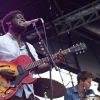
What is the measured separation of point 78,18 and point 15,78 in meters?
5.52

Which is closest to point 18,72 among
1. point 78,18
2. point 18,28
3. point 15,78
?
point 15,78

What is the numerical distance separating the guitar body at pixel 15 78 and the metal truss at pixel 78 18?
5141mm

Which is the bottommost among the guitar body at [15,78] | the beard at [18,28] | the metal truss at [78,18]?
the guitar body at [15,78]

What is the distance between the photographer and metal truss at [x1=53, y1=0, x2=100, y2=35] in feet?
30.1

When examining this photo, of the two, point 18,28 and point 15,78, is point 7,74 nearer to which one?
point 15,78

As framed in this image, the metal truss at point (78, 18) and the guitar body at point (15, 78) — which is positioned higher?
the metal truss at point (78, 18)

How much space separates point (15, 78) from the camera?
4.11m

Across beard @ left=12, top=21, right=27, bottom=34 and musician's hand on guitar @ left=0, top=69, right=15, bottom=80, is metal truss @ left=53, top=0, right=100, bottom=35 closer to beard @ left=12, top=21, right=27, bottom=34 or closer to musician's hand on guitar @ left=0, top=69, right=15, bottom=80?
beard @ left=12, top=21, right=27, bottom=34

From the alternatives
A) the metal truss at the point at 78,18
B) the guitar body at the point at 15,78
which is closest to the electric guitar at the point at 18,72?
the guitar body at the point at 15,78

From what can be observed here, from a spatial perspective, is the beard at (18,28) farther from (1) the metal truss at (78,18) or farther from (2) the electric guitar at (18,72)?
(1) the metal truss at (78,18)

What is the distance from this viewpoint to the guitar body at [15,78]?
398 centimetres

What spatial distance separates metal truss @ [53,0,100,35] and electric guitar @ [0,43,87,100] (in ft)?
16.5

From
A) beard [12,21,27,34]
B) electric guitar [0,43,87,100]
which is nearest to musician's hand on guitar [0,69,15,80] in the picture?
electric guitar [0,43,87,100]

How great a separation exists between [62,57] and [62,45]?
6.96 meters
